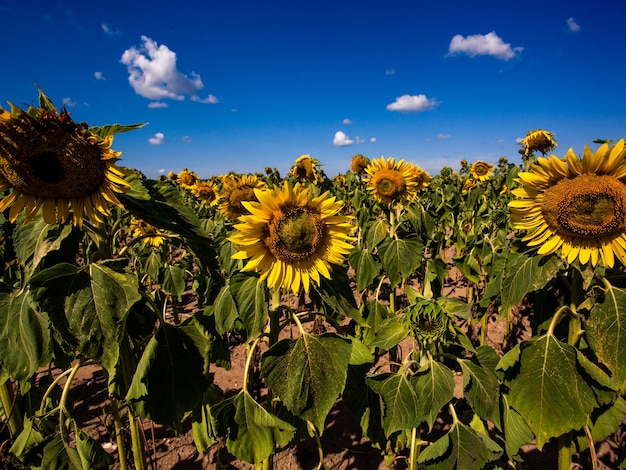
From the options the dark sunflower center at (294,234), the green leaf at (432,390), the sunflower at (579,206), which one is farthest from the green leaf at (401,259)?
the dark sunflower center at (294,234)

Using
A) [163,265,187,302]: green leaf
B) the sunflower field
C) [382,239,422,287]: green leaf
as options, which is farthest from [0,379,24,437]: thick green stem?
[382,239,422,287]: green leaf

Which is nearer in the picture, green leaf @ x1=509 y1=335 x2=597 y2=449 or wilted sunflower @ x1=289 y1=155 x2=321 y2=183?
green leaf @ x1=509 y1=335 x2=597 y2=449

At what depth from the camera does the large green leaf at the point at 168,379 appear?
68.7 inches

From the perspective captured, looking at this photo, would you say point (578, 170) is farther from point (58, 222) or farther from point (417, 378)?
point (58, 222)

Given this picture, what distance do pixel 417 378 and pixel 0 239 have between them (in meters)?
3.16

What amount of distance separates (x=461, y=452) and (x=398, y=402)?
45cm

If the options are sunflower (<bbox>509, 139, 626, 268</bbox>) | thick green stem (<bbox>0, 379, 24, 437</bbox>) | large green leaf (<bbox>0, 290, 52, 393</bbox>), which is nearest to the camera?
large green leaf (<bbox>0, 290, 52, 393</bbox>)

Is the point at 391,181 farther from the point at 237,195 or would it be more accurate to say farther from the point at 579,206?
the point at 579,206

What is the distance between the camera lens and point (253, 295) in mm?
1934

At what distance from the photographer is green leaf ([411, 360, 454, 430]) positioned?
1.92 metres

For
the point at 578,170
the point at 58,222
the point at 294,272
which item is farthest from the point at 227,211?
the point at 578,170

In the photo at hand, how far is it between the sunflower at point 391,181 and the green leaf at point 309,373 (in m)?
3.22

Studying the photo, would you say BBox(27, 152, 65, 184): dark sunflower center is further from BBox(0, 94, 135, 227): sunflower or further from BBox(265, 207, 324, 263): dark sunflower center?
BBox(265, 207, 324, 263): dark sunflower center

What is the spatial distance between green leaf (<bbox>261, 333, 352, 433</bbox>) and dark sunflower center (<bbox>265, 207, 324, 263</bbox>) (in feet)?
1.56
